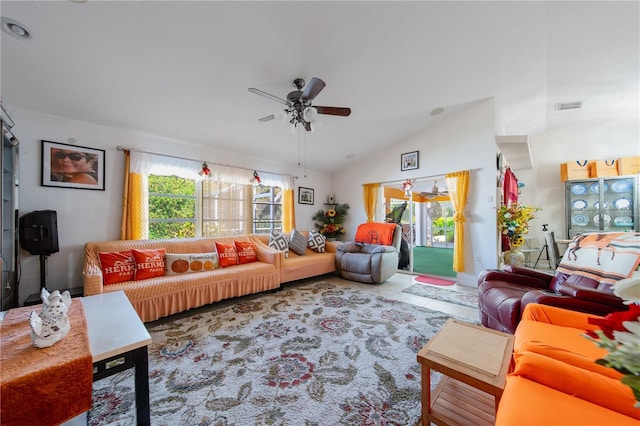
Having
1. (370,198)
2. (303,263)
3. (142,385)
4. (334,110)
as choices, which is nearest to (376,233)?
(370,198)

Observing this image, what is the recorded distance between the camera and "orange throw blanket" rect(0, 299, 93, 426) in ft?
2.46

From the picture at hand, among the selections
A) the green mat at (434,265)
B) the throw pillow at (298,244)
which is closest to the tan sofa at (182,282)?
the throw pillow at (298,244)

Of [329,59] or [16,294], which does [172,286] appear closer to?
[16,294]

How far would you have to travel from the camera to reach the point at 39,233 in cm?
245

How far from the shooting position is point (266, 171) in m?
4.79

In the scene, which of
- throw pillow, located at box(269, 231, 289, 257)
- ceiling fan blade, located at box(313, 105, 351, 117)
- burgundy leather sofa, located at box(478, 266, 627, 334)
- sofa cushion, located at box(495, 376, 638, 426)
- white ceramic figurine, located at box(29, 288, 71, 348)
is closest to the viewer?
sofa cushion, located at box(495, 376, 638, 426)

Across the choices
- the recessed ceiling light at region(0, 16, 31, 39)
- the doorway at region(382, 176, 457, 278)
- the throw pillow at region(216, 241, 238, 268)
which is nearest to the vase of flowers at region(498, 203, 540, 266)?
the doorway at region(382, 176, 457, 278)

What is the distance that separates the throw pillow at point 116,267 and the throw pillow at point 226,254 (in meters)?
0.98

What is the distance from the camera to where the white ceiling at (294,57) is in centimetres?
185

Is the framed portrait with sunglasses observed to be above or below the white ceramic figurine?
above

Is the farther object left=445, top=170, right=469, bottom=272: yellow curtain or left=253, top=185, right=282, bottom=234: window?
left=253, top=185, right=282, bottom=234: window

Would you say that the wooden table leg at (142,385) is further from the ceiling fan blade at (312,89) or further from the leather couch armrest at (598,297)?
the leather couch armrest at (598,297)

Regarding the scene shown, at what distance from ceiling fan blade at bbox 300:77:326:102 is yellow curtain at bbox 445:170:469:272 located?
3022 mm

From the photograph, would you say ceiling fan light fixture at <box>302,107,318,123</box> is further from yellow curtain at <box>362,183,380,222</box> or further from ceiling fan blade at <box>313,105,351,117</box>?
yellow curtain at <box>362,183,380,222</box>
